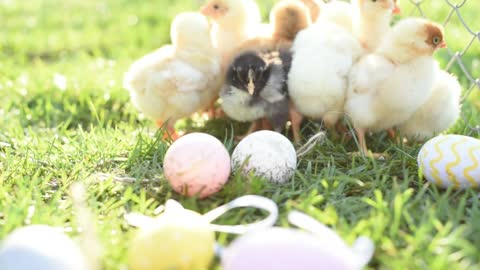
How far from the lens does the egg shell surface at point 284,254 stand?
1188mm

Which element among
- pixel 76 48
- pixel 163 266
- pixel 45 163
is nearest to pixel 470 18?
pixel 76 48

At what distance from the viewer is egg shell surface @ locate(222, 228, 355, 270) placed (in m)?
1.19

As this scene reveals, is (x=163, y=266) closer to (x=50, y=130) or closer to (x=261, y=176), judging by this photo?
(x=261, y=176)

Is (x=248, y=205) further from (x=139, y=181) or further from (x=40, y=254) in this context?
(x=40, y=254)

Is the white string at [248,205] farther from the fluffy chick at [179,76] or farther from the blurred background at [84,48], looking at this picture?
the blurred background at [84,48]

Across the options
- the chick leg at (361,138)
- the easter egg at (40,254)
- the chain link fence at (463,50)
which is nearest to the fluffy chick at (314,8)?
the chain link fence at (463,50)

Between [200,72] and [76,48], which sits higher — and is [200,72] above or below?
above

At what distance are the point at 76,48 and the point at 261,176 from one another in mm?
2718

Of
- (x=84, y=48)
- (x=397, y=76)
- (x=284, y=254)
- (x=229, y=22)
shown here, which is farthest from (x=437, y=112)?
(x=84, y=48)

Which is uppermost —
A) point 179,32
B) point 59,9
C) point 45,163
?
point 179,32

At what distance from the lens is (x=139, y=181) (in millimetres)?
1923

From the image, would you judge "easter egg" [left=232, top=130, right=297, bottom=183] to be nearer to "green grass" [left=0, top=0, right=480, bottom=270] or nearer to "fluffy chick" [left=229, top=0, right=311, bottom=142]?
"green grass" [left=0, top=0, right=480, bottom=270]

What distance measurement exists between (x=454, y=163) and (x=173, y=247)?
980 mm

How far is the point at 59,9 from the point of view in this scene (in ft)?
17.0
